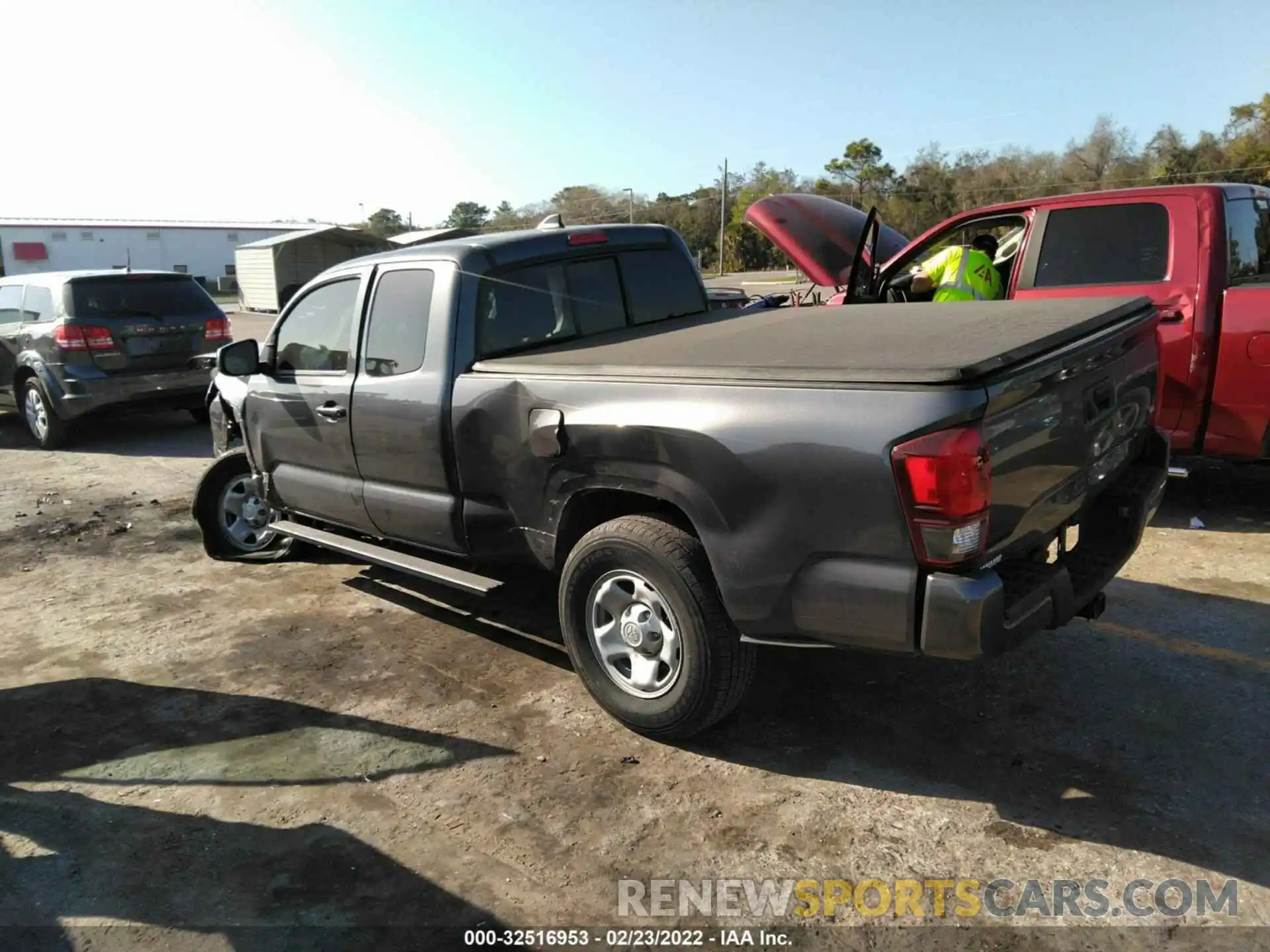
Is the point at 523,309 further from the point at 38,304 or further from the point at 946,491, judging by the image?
the point at 38,304

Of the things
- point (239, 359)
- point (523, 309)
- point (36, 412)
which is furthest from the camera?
point (36, 412)

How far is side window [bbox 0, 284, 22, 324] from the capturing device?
10.3 m

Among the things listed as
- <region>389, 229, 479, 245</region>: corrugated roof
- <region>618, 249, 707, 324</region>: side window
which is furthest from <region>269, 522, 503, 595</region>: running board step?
<region>389, 229, 479, 245</region>: corrugated roof

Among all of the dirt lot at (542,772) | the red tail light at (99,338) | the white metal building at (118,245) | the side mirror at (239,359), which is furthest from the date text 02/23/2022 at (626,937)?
the white metal building at (118,245)

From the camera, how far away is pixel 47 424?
32.6ft

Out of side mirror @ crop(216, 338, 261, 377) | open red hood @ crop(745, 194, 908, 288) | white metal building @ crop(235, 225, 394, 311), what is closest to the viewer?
side mirror @ crop(216, 338, 261, 377)

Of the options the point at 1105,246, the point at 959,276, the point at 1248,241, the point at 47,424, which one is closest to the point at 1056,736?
the point at 959,276

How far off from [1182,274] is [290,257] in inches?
1557

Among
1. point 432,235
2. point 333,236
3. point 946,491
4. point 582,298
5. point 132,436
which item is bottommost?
point 132,436

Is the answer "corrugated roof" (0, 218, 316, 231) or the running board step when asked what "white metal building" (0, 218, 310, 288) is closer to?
"corrugated roof" (0, 218, 316, 231)

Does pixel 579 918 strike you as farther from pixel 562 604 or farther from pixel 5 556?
pixel 5 556

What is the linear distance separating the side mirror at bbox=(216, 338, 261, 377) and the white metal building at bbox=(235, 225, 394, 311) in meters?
34.9

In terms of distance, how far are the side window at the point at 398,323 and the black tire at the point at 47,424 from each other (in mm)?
6965

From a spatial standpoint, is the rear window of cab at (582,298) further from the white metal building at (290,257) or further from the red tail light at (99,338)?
the white metal building at (290,257)
